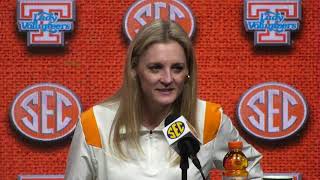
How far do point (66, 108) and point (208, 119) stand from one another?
6.28ft

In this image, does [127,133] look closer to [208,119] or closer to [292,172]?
[208,119]

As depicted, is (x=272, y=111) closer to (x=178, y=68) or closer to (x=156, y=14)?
(x=156, y=14)

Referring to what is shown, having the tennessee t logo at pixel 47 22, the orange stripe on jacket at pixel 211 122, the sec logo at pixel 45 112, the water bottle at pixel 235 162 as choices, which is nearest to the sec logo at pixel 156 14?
the tennessee t logo at pixel 47 22

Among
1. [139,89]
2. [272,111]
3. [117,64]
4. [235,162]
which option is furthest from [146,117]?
[272,111]

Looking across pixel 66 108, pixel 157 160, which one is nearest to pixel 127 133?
pixel 157 160

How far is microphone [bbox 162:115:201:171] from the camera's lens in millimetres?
1644

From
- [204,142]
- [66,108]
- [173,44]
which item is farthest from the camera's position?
[66,108]

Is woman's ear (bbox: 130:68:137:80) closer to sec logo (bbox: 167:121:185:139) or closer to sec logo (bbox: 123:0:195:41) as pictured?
sec logo (bbox: 167:121:185:139)

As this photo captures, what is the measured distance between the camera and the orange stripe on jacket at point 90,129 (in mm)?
1983

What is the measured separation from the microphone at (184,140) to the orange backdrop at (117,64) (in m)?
2.21

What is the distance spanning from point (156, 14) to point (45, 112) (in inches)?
34.1

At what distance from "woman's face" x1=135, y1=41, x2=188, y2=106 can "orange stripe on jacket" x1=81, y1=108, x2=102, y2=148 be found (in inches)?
8.8

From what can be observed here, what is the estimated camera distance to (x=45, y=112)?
3.86 metres

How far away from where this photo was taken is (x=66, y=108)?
152 inches
